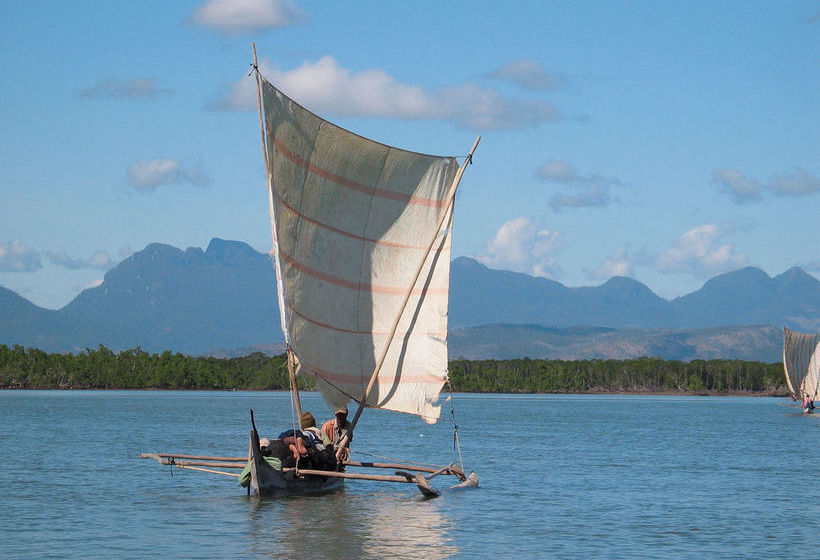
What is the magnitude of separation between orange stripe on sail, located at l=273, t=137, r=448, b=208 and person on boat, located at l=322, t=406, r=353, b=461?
17.8ft

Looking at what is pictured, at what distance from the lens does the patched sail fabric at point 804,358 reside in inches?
4099

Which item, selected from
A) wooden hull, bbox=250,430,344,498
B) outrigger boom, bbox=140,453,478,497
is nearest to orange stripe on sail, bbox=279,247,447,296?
wooden hull, bbox=250,430,344,498

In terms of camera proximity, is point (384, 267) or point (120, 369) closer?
point (384, 267)

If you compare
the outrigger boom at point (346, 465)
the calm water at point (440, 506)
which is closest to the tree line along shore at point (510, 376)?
the calm water at point (440, 506)

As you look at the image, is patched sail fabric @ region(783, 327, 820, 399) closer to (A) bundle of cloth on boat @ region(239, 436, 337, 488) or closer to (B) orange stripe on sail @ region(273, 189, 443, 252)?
(B) orange stripe on sail @ region(273, 189, 443, 252)

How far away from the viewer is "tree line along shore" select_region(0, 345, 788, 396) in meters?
171

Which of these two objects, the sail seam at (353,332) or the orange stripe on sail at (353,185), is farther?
the sail seam at (353,332)

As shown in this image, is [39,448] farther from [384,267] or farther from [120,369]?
[120,369]

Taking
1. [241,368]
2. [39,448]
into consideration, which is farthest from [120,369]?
[39,448]

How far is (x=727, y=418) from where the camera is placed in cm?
9425

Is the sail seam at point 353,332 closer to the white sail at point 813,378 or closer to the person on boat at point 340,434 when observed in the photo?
the person on boat at point 340,434

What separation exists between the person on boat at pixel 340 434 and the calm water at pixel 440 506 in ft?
4.40

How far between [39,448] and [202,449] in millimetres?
6448

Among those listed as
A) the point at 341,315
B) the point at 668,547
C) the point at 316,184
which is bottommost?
the point at 668,547
